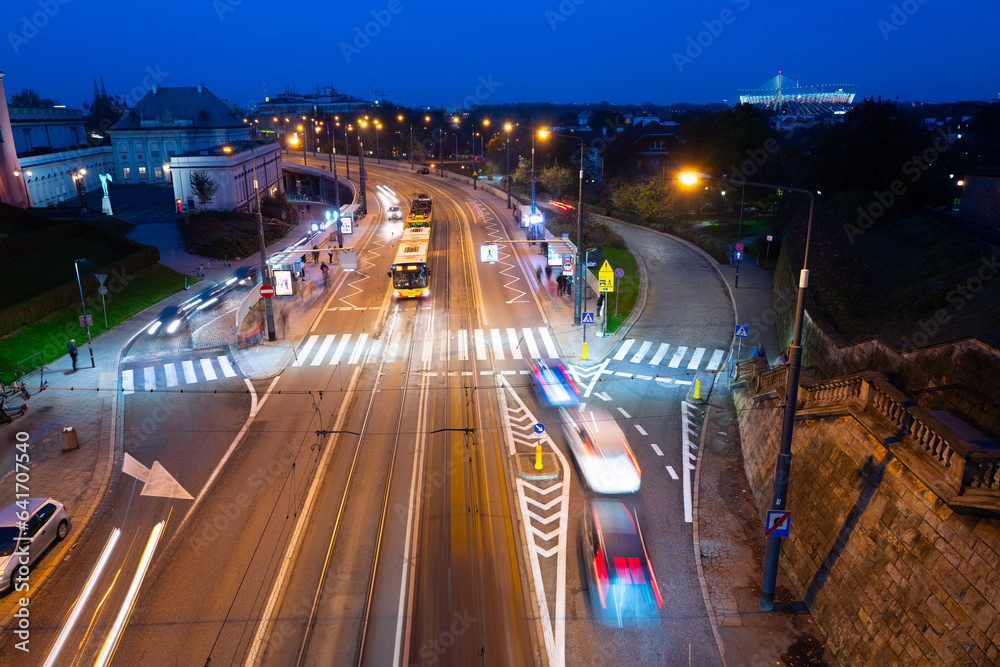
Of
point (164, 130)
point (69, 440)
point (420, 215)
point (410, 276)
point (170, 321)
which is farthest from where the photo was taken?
point (164, 130)

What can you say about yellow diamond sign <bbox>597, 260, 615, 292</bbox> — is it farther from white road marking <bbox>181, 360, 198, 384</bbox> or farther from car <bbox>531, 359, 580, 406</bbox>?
white road marking <bbox>181, 360, 198, 384</bbox>

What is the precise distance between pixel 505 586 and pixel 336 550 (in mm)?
4492

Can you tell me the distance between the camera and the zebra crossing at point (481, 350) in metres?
30.0

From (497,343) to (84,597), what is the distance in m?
21.0

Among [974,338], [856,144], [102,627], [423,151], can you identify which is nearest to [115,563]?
[102,627]

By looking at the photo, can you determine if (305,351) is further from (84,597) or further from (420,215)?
(420,215)

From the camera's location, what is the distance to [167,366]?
98.3 feet

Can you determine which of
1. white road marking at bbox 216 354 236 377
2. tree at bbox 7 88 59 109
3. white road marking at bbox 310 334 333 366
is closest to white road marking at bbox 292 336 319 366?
white road marking at bbox 310 334 333 366

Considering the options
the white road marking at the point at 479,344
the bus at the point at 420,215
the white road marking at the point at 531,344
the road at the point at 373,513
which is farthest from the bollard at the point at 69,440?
the bus at the point at 420,215

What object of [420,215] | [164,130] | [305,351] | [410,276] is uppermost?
[164,130]

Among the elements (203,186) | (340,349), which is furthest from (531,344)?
(203,186)

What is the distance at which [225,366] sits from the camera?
1171 inches

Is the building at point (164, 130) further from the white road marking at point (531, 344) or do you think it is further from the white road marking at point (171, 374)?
the white road marking at point (531, 344)

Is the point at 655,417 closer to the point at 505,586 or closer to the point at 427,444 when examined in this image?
the point at 427,444
